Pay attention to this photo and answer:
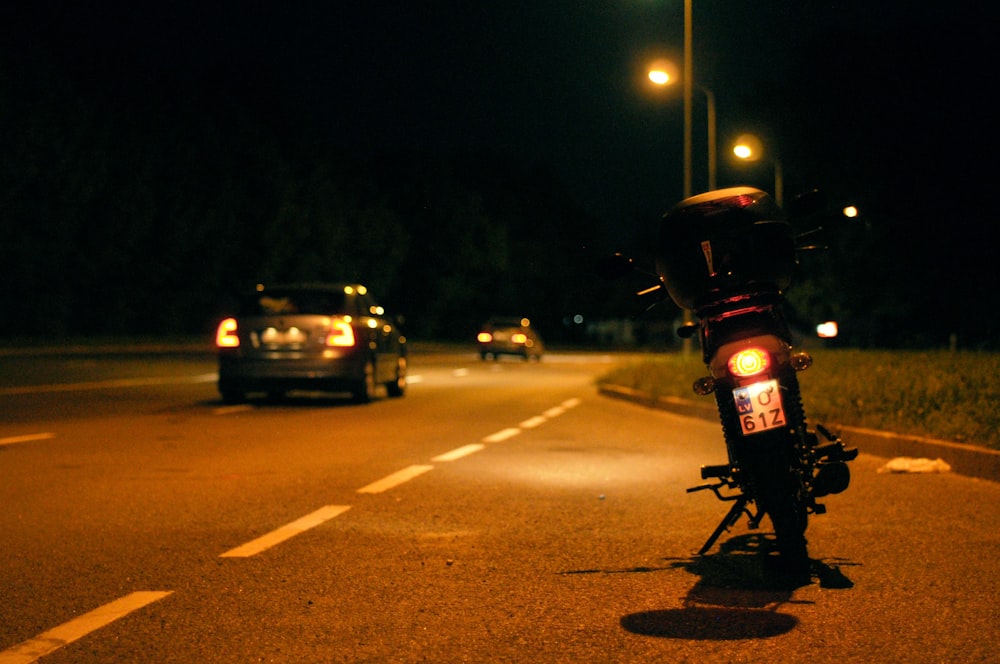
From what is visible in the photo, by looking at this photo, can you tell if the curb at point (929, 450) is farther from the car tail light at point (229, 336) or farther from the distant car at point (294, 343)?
the car tail light at point (229, 336)

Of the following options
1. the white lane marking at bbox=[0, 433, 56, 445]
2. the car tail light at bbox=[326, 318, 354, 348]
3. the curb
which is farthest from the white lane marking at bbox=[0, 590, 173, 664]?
the car tail light at bbox=[326, 318, 354, 348]

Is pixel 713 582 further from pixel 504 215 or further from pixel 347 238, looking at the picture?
pixel 504 215

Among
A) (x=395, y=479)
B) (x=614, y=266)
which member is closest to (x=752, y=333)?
(x=614, y=266)

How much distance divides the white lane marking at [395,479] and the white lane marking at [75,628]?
12.2 feet

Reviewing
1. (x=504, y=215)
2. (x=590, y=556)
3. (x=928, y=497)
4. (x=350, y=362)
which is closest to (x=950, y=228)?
(x=350, y=362)

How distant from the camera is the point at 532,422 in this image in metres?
16.6

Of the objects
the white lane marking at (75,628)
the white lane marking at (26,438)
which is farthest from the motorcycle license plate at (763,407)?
the white lane marking at (26,438)

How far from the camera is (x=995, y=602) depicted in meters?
5.65

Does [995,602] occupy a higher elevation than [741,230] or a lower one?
lower

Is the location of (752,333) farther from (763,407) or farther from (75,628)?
(75,628)

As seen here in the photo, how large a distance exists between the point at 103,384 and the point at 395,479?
15.7 metres

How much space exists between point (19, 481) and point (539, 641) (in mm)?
6077

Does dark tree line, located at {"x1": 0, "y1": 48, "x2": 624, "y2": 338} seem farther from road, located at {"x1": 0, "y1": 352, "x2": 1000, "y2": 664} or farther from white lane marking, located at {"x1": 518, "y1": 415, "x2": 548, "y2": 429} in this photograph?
road, located at {"x1": 0, "y1": 352, "x2": 1000, "y2": 664}

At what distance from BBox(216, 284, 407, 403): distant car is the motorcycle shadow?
11.9m
